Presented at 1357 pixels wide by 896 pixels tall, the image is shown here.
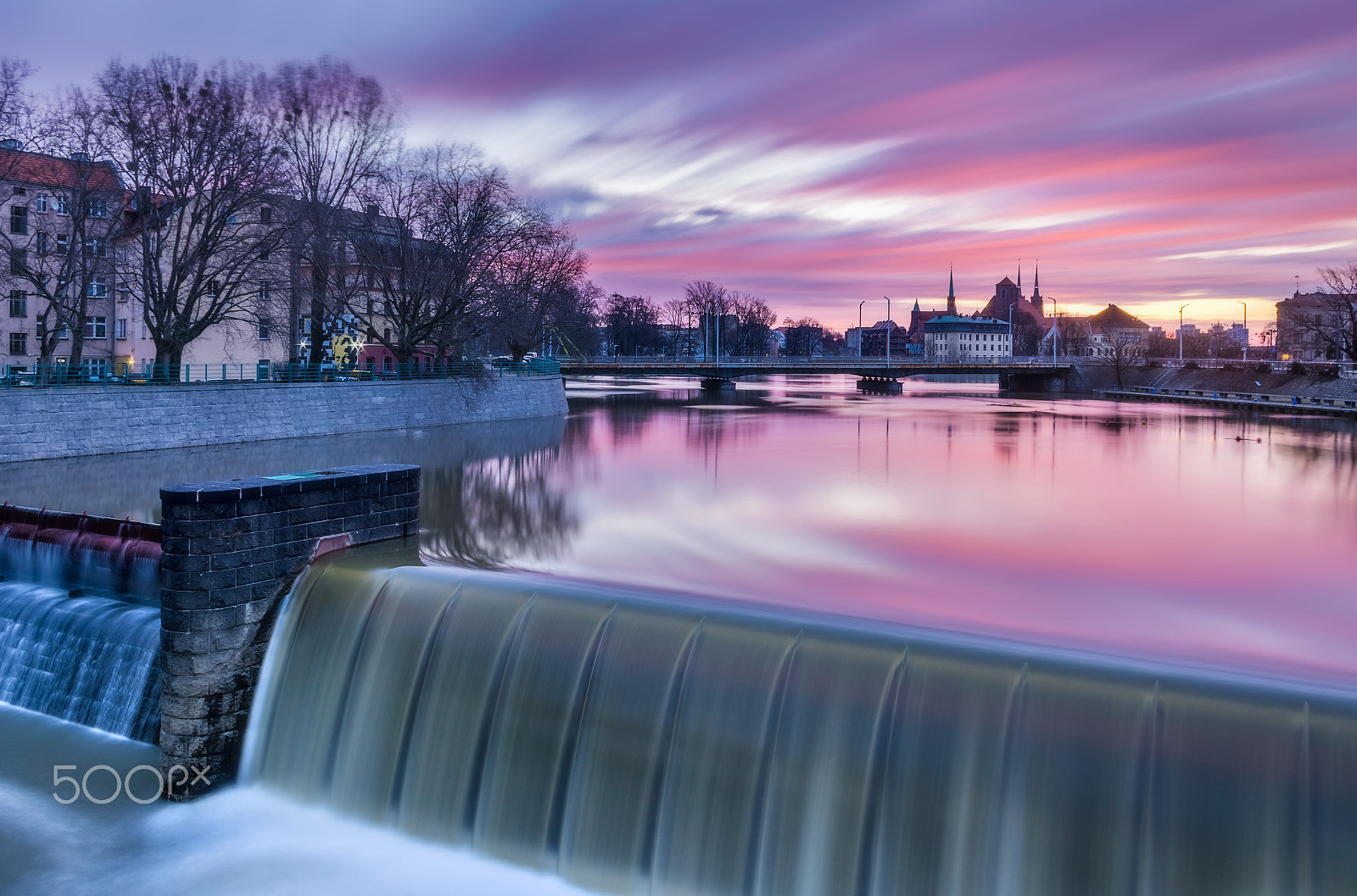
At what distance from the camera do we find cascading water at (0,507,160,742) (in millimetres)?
10977

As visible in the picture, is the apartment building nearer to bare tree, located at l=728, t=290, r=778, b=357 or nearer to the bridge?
the bridge

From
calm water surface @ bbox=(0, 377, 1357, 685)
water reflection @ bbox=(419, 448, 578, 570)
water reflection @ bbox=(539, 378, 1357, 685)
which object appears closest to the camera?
water reflection @ bbox=(539, 378, 1357, 685)

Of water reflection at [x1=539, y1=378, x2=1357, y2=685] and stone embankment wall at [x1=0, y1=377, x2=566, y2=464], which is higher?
stone embankment wall at [x1=0, y1=377, x2=566, y2=464]

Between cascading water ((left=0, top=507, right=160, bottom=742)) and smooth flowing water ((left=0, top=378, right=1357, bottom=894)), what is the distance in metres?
0.70

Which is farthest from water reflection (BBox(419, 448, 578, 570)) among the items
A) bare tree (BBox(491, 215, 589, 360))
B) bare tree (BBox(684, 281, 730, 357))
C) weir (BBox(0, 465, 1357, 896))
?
bare tree (BBox(684, 281, 730, 357))

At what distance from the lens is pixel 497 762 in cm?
898

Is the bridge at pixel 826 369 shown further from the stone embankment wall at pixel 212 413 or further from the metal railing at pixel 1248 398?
the stone embankment wall at pixel 212 413

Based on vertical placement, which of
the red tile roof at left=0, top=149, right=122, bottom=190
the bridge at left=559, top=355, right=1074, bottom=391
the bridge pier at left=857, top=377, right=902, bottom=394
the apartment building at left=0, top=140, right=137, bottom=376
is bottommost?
the bridge pier at left=857, top=377, right=902, bottom=394

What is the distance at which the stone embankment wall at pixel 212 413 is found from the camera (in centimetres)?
2697

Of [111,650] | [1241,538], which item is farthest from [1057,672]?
[1241,538]

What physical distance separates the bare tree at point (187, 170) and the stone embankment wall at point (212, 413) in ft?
13.1

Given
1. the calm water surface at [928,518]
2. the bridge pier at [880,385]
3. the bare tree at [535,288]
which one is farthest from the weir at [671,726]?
the bridge pier at [880,385]

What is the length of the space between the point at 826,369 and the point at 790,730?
257 feet

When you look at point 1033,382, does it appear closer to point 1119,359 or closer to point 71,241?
point 1119,359
